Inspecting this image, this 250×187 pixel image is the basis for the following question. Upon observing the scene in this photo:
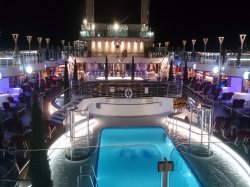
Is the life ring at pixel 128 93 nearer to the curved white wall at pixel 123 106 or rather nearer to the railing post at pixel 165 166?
the curved white wall at pixel 123 106

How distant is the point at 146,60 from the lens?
3111 centimetres

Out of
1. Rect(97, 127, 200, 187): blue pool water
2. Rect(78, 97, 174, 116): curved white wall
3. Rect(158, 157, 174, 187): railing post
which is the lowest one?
Rect(97, 127, 200, 187): blue pool water

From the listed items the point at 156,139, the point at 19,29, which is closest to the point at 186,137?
the point at 156,139

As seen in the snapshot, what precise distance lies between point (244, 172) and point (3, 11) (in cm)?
5659

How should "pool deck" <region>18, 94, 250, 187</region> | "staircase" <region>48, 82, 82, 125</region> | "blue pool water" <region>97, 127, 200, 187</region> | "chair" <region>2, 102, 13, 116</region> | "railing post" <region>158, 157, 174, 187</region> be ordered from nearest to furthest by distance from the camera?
"railing post" <region>158, 157, 174, 187</region>, "pool deck" <region>18, 94, 250, 187</region>, "blue pool water" <region>97, 127, 200, 187</region>, "staircase" <region>48, 82, 82, 125</region>, "chair" <region>2, 102, 13, 116</region>

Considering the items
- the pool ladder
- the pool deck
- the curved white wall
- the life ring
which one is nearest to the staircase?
the curved white wall

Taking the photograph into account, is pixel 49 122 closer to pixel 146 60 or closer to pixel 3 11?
pixel 146 60

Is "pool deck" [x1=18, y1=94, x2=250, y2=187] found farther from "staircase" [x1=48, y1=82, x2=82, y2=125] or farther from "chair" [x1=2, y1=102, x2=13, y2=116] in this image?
"chair" [x1=2, y1=102, x2=13, y2=116]

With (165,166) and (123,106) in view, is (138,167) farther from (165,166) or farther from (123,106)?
(123,106)

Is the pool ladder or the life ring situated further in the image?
the life ring

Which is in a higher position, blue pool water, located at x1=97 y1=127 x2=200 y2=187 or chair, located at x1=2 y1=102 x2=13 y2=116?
chair, located at x1=2 y1=102 x2=13 y2=116

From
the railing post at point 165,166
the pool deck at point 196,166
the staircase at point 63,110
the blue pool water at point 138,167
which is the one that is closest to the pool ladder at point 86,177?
the pool deck at point 196,166

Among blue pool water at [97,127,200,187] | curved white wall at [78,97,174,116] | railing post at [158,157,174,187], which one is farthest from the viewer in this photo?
curved white wall at [78,97,174,116]

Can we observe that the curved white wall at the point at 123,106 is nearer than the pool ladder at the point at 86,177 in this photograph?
No
